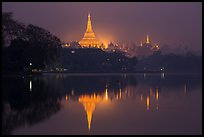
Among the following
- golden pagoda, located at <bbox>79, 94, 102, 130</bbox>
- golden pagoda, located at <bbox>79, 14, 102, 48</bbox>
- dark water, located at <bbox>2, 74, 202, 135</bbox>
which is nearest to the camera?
dark water, located at <bbox>2, 74, 202, 135</bbox>

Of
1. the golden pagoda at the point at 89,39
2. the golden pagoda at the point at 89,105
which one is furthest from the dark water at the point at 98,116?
the golden pagoda at the point at 89,39

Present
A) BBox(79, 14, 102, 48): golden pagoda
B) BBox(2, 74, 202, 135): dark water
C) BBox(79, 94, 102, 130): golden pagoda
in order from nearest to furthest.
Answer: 1. BBox(2, 74, 202, 135): dark water
2. BBox(79, 94, 102, 130): golden pagoda
3. BBox(79, 14, 102, 48): golden pagoda

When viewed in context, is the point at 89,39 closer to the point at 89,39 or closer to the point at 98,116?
the point at 89,39

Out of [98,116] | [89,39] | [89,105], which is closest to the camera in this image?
[98,116]

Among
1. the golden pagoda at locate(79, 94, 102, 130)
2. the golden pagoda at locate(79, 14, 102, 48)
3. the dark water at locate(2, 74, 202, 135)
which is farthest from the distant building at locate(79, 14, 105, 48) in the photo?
the dark water at locate(2, 74, 202, 135)

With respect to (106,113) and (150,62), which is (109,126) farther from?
(150,62)

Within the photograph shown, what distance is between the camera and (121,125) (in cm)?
1673

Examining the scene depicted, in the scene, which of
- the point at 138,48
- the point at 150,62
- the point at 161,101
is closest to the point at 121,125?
the point at 161,101

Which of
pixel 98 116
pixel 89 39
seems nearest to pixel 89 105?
pixel 98 116

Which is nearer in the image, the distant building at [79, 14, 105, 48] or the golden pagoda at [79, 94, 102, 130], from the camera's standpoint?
the golden pagoda at [79, 94, 102, 130]

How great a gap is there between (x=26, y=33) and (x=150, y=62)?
85.3m

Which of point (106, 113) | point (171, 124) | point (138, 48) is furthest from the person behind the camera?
point (138, 48)

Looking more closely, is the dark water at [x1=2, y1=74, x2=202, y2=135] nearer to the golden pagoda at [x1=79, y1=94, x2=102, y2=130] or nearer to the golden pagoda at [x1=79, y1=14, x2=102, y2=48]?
the golden pagoda at [x1=79, y1=94, x2=102, y2=130]

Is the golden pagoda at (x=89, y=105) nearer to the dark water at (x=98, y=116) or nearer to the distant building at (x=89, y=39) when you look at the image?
the dark water at (x=98, y=116)
